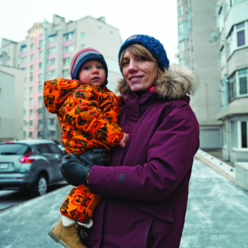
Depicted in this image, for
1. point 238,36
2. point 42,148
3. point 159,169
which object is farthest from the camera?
point 238,36

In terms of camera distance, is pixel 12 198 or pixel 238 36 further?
pixel 238 36

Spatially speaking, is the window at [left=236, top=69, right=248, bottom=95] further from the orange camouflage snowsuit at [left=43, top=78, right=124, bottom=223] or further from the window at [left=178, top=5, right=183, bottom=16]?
the window at [left=178, top=5, right=183, bottom=16]

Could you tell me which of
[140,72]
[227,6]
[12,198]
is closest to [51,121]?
[227,6]

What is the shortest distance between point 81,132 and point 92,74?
0.60 meters

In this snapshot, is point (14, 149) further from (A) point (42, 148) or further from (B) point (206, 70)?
(B) point (206, 70)

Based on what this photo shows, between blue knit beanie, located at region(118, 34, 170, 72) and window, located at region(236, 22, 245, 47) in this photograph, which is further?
window, located at region(236, 22, 245, 47)

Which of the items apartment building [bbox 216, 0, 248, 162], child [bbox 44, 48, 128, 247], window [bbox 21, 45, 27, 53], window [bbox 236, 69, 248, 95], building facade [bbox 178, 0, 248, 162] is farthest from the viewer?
window [bbox 21, 45, 27, 53]

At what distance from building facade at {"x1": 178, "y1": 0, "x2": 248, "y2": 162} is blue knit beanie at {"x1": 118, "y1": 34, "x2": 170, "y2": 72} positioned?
14.5 metres

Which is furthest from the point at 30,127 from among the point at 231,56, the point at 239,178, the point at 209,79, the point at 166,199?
the point at 166,199

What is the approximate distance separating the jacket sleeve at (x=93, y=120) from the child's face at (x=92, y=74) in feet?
0.94

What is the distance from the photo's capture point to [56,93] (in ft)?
5.68

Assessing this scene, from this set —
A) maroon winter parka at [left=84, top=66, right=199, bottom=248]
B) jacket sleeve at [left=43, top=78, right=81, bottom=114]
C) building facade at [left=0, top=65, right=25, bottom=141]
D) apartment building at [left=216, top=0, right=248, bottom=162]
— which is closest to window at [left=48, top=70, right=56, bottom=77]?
building facade at [left=0, top=65, right=25, bottom=141]

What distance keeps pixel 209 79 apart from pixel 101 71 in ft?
88.0

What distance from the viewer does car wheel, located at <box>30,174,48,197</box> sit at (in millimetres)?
6610
